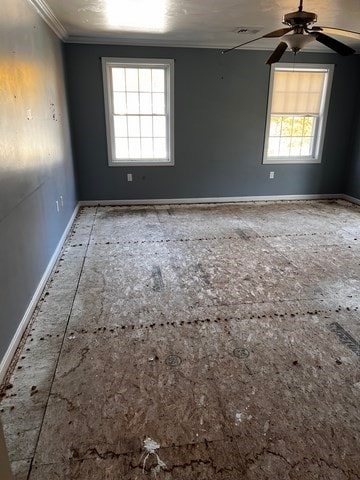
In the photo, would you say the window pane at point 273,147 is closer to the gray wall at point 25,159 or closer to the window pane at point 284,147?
the window pane at point 284,147

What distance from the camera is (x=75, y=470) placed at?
4.78 feet

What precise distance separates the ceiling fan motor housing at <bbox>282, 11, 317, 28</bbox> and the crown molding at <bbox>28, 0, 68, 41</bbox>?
89.9 inches

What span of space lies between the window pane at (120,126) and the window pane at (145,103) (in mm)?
347

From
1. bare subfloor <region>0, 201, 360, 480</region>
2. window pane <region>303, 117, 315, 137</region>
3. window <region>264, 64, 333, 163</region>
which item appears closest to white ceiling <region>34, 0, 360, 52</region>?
window <region>264, 64, 333, 163</region>

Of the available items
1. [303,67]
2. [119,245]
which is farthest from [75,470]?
[303,67]

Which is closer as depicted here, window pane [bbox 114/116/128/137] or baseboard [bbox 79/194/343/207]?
window pane [bbox 114/116/128/137]

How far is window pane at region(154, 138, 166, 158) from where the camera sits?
18.6 feet

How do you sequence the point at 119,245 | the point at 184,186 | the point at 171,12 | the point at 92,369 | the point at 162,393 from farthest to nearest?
the point at 184,186 < the point at 119,245 < the point at 171,12 < the point at 92,369 < the point at 162,393

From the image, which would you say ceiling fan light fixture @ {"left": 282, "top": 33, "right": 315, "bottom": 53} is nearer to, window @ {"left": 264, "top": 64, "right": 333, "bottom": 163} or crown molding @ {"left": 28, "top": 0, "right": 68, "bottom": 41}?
crown molding @ {"left": 28, "top": 0, "right": 68, "bottom": 41}

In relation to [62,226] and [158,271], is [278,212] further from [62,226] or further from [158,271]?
[62,226]

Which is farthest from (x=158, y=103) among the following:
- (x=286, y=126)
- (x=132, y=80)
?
(x=286, y=126)

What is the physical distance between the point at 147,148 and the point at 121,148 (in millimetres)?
439

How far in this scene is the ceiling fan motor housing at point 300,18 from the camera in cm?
230

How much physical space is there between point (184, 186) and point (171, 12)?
2744mm
